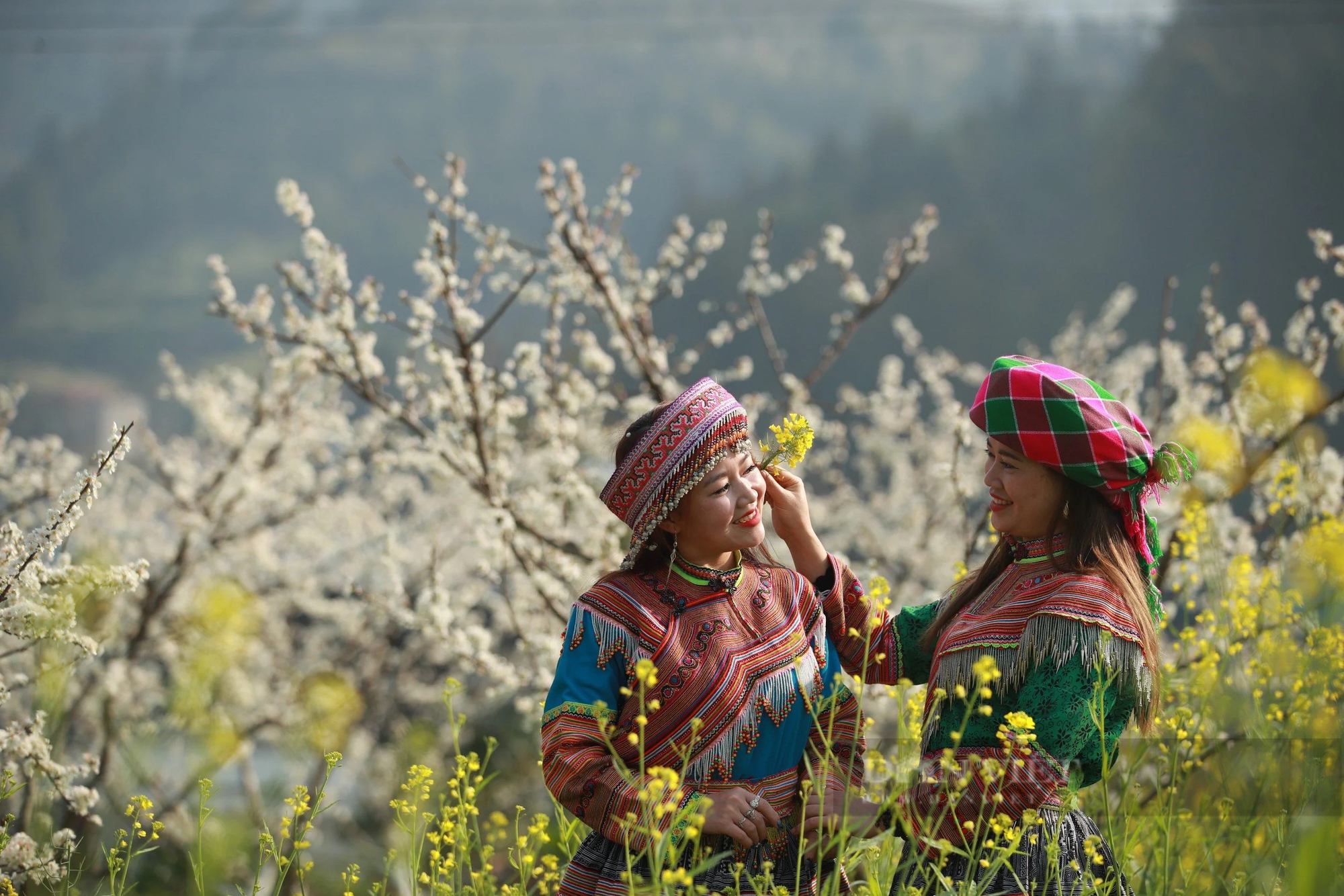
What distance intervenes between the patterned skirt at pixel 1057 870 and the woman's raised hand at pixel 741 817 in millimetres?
213

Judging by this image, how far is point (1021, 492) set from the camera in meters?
1.62

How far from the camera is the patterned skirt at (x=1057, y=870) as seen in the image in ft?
4.90

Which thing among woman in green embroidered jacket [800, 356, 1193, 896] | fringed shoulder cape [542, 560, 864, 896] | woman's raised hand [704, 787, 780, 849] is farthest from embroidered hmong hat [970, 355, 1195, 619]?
woman's raised hand [704, 787, 780, 849]

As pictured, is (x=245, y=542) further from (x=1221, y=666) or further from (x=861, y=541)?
(x=1221, y=666)

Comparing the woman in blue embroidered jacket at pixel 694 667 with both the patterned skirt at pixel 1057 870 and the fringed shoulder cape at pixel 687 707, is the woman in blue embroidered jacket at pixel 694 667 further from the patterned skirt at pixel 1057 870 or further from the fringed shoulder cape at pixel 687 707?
the patterned skirt at pixel 1057 870

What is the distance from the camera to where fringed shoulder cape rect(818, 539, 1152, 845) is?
4.73 feet

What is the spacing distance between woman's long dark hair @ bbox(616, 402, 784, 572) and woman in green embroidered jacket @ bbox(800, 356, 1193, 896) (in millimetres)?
335

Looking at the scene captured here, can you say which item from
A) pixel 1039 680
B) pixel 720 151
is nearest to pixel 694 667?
pixel 1039 680

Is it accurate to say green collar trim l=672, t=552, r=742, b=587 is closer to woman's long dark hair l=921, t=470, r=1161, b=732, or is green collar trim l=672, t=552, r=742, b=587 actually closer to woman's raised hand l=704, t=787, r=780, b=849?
woman's raised hand l=704, t=787, r=780, b=849

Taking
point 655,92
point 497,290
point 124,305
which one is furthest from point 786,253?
point 497,290

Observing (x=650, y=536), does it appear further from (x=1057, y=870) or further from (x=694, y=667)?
(x=1057, y=870)

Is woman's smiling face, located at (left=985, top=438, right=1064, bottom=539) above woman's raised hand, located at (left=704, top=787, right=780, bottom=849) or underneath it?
above

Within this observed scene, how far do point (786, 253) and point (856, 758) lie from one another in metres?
18.7

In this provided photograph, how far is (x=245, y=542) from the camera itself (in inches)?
227
